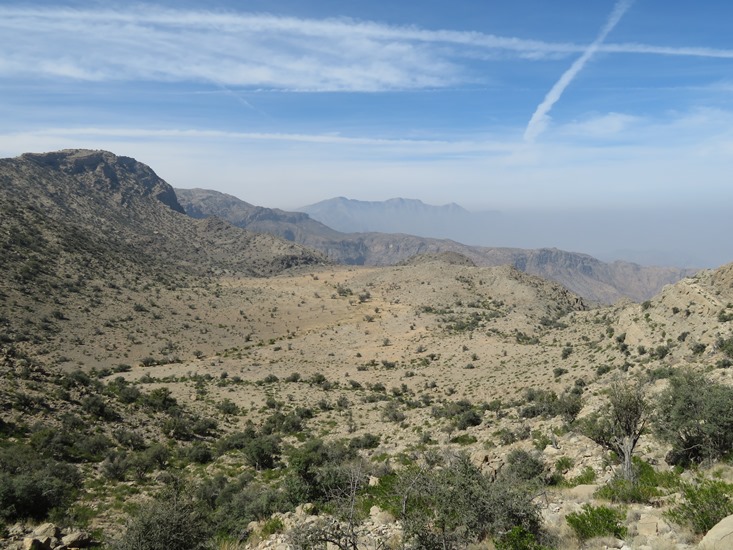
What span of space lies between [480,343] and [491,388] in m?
16.0

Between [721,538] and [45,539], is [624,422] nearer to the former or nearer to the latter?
[721,538]

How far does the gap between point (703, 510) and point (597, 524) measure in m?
1.80

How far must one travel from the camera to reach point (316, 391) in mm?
39875

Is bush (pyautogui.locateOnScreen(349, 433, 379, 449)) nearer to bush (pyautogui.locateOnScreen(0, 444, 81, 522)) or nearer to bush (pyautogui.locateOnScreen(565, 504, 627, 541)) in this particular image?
bush (pyautogui.locateOnScreen(0, 444, 81, 522))

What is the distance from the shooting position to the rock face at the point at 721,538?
20.9ft

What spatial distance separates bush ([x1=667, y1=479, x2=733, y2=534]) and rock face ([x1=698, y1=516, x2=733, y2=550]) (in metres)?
0.89

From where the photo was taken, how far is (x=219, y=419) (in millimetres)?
30641

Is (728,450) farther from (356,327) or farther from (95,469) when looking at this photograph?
(356,327)

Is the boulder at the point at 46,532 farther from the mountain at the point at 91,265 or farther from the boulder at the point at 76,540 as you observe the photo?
the mountain at the point at 91,265

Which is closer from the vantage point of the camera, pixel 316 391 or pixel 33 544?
pixel 33 544

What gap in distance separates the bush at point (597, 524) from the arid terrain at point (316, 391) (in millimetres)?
110

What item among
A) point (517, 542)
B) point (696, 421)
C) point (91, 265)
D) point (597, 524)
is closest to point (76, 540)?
point (517, 542)

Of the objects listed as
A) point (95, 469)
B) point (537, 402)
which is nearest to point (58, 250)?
point (95, 469)

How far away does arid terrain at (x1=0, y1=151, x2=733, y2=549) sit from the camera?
11.9 meters
